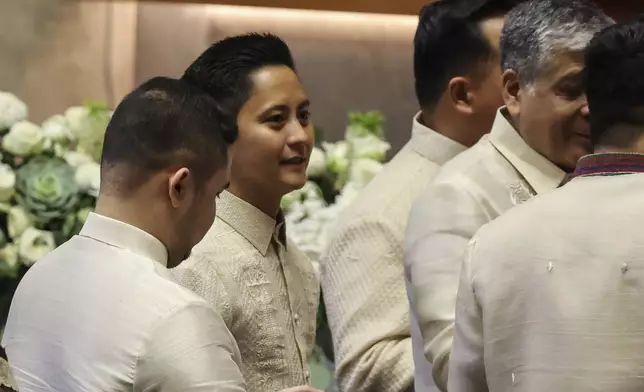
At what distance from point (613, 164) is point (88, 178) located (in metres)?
1.33

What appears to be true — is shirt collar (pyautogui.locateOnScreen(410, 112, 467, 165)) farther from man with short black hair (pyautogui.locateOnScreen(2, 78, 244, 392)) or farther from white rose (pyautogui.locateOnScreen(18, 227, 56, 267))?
white rose (pyautogui.locateOnScreen(18, 227, 56, 267))

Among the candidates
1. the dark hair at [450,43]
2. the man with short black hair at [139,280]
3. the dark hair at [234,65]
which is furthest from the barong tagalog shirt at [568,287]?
the dark hair at [450,43]

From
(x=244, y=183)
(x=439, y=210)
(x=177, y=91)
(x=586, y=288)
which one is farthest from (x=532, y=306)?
(x=244, y=183)

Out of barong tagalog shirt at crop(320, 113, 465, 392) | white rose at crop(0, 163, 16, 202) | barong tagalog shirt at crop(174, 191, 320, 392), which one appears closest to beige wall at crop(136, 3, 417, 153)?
white rose at crop(0, 163, 16, 202)

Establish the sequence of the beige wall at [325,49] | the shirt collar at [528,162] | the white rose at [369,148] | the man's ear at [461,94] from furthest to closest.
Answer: the beige wall at [325,49] < the white rose at [369,148] < the man's ear at [461,94] < the shirt collar at [528,162]

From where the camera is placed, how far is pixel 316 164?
2701mm

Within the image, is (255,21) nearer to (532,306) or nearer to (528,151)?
(528,151)

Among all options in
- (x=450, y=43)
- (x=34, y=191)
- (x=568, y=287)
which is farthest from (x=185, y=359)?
(x=34, y=191)

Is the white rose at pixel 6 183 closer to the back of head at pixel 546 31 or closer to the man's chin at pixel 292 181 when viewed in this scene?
the man's chin at pixel 292 181

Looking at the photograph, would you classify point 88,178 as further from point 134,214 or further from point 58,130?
point 134,214

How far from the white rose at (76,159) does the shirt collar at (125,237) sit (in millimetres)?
1043

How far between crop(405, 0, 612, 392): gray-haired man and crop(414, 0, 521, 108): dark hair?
1.04 ft

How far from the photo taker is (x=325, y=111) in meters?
3.16

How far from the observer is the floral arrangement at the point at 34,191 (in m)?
2.39
